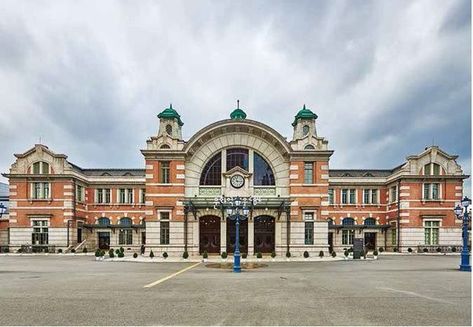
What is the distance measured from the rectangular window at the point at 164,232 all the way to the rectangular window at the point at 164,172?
13.1ft

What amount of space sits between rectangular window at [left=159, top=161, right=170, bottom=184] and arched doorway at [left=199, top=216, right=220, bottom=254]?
496 centimetres

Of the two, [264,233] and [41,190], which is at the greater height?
[41,190]

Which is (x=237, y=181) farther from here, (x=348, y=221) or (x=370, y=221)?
(x=370, y=221)

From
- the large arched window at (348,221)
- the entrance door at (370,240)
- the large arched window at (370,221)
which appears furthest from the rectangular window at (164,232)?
the large arched window at (370,221)

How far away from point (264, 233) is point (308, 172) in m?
7.25

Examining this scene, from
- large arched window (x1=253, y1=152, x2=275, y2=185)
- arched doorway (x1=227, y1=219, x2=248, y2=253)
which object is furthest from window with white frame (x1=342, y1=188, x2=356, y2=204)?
arched doorway (x1=227, y1=219, x2=248, y2=253)

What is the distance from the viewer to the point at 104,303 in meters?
12.3

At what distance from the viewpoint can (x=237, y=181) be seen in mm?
36500

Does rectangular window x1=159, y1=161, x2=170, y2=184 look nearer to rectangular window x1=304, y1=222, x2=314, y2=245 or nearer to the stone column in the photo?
the stone column

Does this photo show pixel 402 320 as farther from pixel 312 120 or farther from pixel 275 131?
pixel 312 120

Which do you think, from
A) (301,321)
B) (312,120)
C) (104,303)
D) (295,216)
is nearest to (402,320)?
(301,321)

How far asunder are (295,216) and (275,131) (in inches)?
326

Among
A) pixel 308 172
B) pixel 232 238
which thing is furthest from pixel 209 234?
pixel 308 172

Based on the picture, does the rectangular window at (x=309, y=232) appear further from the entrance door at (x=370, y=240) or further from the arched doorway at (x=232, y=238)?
the entrance door at (x=370, y=240)
